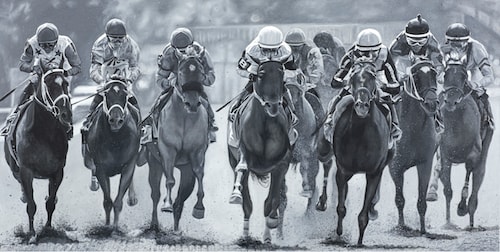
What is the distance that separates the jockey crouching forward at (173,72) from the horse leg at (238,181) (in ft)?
3.48

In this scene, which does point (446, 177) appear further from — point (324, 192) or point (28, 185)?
point (28, 185)

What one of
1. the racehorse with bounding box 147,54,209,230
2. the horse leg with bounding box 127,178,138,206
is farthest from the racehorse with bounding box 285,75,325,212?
the horse leg with bounding box 127,178,138,206

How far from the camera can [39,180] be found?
20469mm

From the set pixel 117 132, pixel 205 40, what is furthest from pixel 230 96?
pixel 117 132

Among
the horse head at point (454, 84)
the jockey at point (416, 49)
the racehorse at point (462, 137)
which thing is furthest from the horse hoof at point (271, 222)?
A: the horse head at point (454, 84)

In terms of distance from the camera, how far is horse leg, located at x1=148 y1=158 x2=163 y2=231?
19.8m

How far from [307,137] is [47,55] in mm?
3486

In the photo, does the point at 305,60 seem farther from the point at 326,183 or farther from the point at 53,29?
the point at 53,29

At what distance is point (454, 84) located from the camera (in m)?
19.8

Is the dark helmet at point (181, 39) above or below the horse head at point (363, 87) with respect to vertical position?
above

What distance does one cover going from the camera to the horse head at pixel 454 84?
19828 mm

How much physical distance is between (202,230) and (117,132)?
191cm

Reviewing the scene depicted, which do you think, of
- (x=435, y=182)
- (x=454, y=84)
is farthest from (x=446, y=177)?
(x=454, y=84)

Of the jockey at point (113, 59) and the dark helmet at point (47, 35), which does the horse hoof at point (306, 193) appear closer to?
the jockey at point (113, 59)
